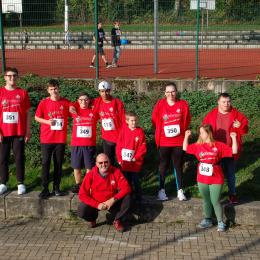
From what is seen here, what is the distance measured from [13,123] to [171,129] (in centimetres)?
215

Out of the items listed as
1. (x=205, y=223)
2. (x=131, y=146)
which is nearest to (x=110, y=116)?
(x=131, y=146)

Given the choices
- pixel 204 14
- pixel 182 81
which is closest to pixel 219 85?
pixel 182 81

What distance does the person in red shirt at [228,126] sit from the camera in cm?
665

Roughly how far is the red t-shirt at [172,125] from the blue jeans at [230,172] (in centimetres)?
65

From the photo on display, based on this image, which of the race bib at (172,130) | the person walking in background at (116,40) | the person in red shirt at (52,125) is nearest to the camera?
the race bib at (172,130)

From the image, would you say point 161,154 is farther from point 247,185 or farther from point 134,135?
point 247,185

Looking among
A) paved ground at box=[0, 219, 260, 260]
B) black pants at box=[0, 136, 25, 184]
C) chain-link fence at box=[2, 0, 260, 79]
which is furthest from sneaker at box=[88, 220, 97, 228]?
chain-link fence at box=[2, 0, 260, 79]

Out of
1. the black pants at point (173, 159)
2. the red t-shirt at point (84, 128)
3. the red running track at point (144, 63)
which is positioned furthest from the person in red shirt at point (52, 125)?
the red running track at point (144, 63)

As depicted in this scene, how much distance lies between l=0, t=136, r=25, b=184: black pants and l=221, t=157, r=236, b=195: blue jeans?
2.76 m

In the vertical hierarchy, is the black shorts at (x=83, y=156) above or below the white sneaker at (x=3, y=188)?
above

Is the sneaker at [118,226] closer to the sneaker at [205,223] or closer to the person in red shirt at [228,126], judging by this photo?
the sneaker at [205,223]

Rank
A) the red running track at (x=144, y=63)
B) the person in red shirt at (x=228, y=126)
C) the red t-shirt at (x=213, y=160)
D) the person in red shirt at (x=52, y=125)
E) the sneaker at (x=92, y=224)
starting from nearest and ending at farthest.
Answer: the red t-shirt at (x=213, y=160) < the person in red shirt at (x=228, y=126) < the sneaker at (x=92, y=224) < the person in red shirt at (x=52, y=125) < the red running track at (x=144, y=63)

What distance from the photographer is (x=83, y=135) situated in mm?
7199

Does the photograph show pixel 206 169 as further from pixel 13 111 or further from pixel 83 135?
pixel 13 111
